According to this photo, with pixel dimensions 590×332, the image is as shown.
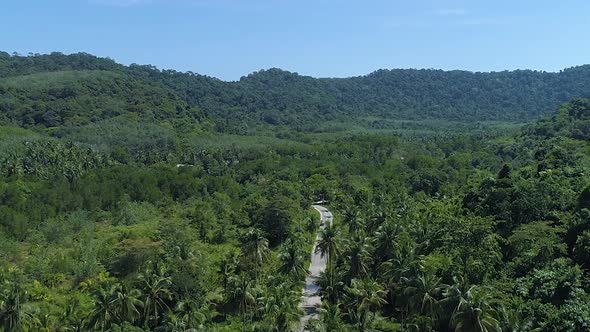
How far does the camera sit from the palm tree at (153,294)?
171ft

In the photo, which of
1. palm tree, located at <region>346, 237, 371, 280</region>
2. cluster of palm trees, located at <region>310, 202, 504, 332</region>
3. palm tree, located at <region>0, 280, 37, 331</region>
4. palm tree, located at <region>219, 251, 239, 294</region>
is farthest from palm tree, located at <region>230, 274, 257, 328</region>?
palm tree, located at <region>0, 280, 37, 331</region>

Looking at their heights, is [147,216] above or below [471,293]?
below

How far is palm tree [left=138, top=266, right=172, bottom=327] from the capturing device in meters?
52.0

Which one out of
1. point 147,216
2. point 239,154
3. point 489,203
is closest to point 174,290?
point 489,203

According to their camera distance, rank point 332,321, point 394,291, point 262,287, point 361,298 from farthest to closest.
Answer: point 262,287 < point 394,291 < point 361,298 < point 332,321

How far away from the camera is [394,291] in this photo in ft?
181

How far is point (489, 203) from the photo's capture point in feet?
257

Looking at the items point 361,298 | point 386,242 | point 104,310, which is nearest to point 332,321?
point 361,298

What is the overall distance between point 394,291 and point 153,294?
21.6 metres

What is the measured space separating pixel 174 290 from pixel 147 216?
171 feet

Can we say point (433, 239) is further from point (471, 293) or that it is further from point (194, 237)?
point (194, 237)

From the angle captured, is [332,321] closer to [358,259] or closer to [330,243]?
[358,259]

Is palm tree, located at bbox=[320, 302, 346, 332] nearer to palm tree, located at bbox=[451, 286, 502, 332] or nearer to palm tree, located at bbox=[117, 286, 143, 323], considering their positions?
palm tree, located at bbox=[451, 286, 502, 332]

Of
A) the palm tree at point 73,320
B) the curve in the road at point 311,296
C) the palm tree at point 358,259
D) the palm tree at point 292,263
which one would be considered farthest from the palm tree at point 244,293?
the palm tree at point 73,320
